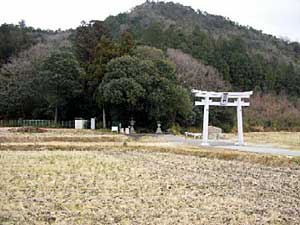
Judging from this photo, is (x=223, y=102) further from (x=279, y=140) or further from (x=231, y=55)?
(x=231, y=55)

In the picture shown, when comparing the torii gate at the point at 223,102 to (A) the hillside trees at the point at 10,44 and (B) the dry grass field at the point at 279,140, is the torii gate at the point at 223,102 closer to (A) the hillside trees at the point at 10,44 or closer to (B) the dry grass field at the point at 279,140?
(B) the dry grass field at the point at 279,140

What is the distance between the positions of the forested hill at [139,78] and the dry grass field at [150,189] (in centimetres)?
1503

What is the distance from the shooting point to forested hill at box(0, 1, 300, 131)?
34.9 meters

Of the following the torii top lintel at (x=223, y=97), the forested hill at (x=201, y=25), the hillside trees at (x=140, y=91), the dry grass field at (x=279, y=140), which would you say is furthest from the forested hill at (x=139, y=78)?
the torii top lintel at (x=223, y=97)

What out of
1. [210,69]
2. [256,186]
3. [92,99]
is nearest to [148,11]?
[210,69]

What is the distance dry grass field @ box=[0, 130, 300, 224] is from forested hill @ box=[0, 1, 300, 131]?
1503 centimetres

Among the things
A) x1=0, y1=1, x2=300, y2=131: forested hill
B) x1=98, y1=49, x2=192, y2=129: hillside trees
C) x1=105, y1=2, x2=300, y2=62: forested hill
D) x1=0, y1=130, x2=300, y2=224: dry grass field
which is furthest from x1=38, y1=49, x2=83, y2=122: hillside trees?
x1=105, y1=2, x2=300, y2=62: forested hill

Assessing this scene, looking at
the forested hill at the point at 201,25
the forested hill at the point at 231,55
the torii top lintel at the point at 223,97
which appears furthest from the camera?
the forested hill at the point at 201,25

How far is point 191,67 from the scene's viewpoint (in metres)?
51.2

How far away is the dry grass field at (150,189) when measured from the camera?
8.75m

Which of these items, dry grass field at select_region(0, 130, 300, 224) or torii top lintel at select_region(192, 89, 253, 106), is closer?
dry grass field at select_region(0, 130, 300, 224)

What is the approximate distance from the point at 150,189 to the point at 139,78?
23.4 m

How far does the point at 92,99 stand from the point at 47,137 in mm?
11287

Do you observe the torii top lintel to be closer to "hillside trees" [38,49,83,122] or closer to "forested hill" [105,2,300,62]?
"hillside trees" [38,49,83,122]
